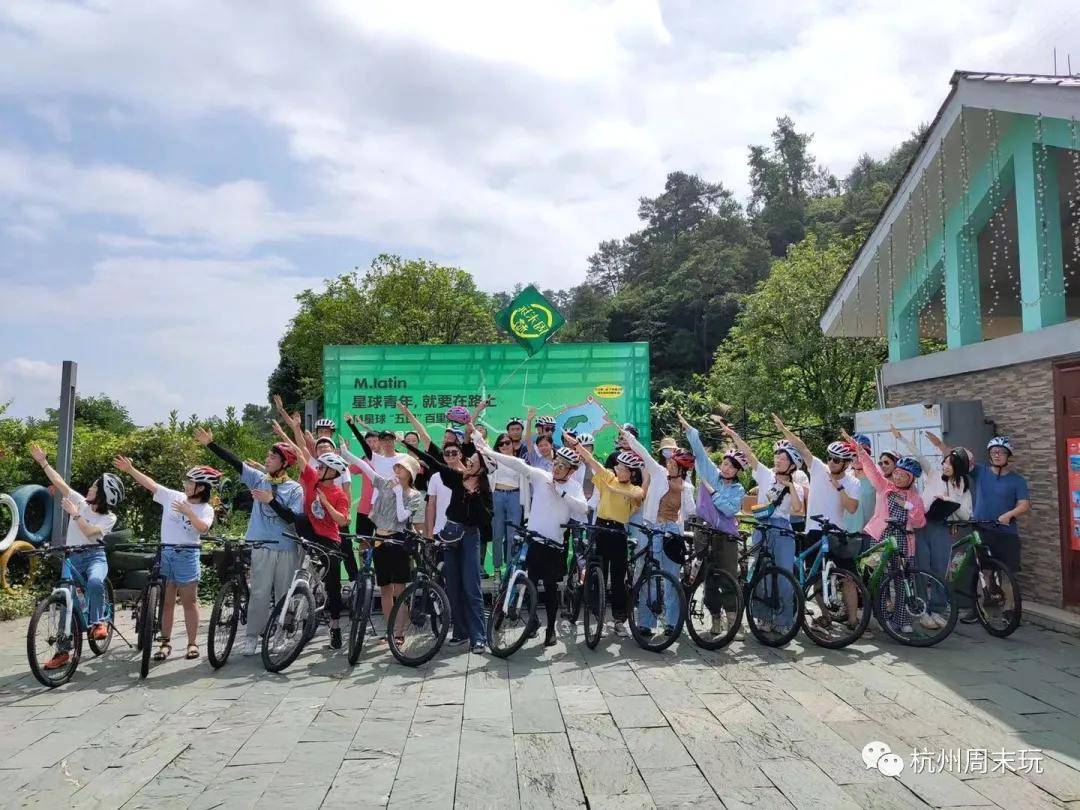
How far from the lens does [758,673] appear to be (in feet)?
19.9

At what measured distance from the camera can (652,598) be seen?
6.88 m

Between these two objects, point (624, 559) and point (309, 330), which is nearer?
point (624, 559)

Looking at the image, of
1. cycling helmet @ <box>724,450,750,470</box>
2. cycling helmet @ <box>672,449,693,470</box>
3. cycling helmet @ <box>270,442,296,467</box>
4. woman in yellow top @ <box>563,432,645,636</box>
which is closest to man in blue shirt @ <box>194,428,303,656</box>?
cycling helmet @ <box>270,442,296,467</box>

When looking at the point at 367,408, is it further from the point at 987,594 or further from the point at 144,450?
the point at 987,594

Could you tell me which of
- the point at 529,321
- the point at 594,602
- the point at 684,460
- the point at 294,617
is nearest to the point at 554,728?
the point at 594,602

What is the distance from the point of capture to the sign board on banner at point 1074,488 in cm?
755

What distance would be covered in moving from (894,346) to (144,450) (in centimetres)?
1080

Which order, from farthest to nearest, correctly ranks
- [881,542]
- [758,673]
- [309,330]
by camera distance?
[309,330]
[881,542]
[758,673]

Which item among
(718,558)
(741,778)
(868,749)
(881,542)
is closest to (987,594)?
(881,542)

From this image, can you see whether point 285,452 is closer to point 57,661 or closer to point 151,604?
point 151,604

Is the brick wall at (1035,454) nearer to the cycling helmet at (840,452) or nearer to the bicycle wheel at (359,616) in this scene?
the cycling helmet at (840,452)

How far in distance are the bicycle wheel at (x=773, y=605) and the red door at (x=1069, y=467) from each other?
3.04 meters

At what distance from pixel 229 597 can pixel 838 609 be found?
5154mm

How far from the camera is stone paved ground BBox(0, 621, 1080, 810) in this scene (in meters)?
4.02
